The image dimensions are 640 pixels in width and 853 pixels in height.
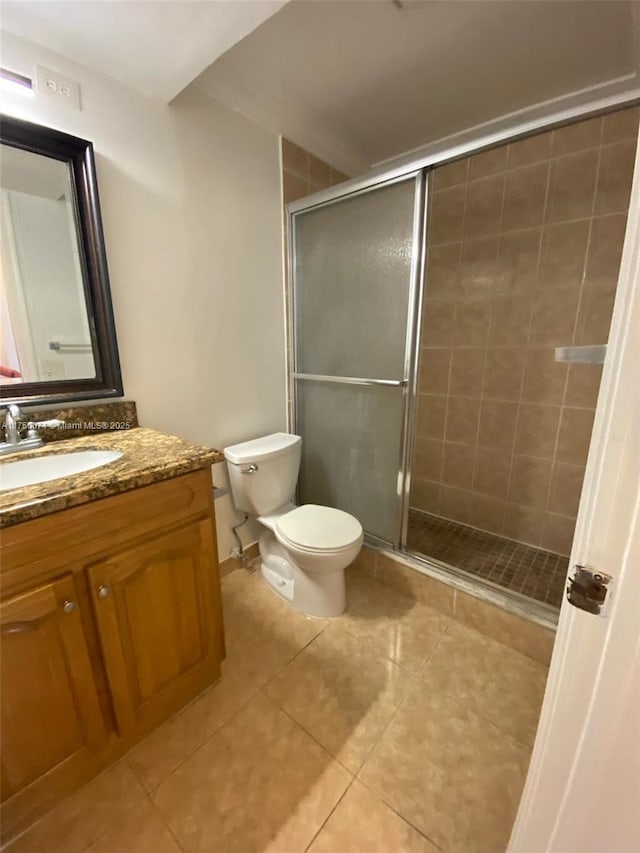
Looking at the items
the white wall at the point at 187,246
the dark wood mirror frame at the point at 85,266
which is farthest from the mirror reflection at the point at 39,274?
the white wall at the point at 187,246

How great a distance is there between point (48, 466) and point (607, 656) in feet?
4.62

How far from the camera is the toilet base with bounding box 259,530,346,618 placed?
5.31 ft

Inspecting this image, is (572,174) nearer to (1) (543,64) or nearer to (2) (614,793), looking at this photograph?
(1) (543,64)

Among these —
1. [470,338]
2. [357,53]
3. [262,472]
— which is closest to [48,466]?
[262,472]

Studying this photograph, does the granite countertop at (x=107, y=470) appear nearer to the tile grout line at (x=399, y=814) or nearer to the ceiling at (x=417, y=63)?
the tile grout line at (x=399, y=814)

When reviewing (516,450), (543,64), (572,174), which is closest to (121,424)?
(516,450)

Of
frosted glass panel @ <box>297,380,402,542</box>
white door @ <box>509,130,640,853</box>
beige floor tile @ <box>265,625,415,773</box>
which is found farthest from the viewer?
frosted glass panel @ <box>297,380,402,542</box>

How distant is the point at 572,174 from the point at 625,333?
6.35 ft

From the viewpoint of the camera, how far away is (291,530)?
1.60 metres

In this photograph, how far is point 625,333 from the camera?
398mm

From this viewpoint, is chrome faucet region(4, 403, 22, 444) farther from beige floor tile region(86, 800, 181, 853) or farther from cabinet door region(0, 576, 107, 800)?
beige floor tile region(86, 800, 181, 853)

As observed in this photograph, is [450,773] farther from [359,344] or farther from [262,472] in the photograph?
[359,344]

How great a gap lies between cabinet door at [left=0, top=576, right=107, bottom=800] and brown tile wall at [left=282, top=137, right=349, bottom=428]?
151cm

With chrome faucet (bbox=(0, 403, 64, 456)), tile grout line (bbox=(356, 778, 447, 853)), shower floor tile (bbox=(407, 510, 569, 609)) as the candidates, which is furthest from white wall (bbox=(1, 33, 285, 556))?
tile grout line (bbox=(356, 778, 447, 853))
